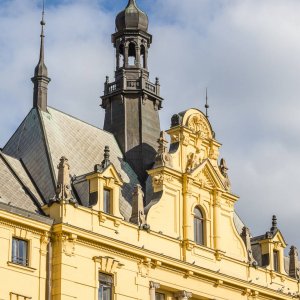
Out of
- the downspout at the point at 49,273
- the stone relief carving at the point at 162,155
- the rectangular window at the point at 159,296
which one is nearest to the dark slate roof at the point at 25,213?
the downspout at the point at 49,273

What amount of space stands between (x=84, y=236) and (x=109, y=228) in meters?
2.27

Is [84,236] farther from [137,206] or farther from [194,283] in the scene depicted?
[194,283]

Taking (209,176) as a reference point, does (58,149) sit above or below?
below

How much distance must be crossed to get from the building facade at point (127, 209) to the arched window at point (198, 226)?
6 cm

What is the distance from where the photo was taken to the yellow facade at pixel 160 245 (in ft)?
159

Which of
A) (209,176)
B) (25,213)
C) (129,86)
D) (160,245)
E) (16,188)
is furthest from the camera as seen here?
(129,86)

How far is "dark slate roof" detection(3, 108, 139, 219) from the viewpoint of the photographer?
5300 cm

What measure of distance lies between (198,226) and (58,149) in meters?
9.68

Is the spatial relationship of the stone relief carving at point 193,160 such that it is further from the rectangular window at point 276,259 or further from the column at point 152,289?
the rectangular window at point 276,259

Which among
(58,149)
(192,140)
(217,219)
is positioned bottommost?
(217,219)

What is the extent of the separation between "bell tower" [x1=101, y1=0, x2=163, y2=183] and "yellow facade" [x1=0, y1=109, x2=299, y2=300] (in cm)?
278

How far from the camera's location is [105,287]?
51.3m

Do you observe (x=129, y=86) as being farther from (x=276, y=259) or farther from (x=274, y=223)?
(x=276, y=259)

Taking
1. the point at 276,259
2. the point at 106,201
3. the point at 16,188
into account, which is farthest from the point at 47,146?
the point at 276,259
